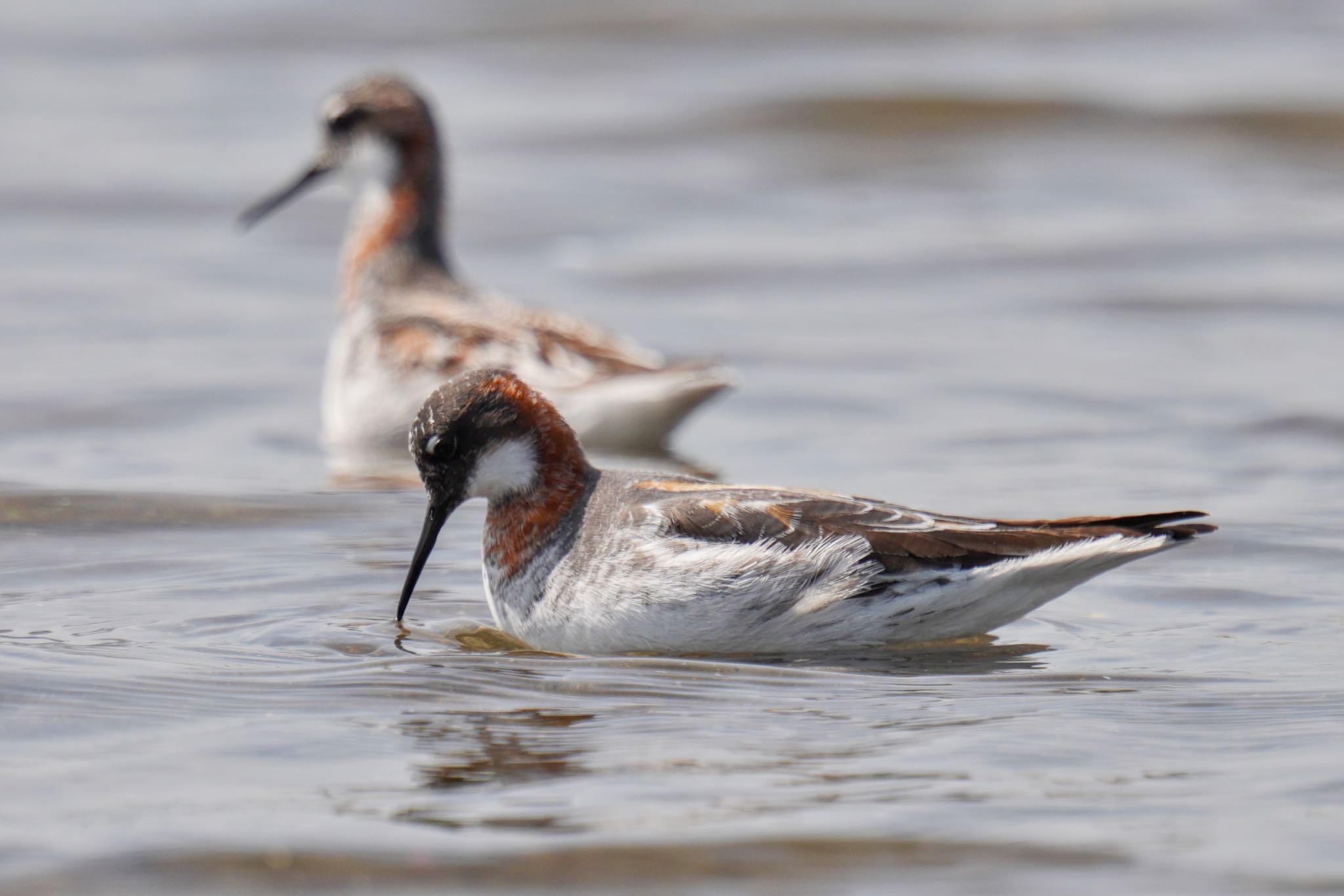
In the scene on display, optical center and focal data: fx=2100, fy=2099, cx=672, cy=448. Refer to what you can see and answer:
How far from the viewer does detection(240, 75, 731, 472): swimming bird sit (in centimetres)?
1034

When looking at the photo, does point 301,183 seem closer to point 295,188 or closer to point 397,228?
point 295,188

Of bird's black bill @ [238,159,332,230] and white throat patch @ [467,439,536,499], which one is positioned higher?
bird's black bill @ [238,159,332,230]

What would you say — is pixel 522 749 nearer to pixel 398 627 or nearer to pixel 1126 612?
pixel 398 627

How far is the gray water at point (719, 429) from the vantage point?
534 cm

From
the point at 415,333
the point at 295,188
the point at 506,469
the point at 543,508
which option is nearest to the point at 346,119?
the point at 295,188

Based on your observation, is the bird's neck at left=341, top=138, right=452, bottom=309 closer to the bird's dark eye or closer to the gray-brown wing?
the bird's dark eye

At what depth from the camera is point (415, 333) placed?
10.9 metres

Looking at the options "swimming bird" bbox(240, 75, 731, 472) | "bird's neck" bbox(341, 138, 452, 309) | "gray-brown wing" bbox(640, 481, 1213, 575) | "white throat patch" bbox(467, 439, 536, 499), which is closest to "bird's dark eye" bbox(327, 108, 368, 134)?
"swimming bird" bbox(240, 75, 731, 472)

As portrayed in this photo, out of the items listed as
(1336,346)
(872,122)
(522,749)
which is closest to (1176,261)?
(1336,346)

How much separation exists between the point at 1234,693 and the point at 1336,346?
242 inches

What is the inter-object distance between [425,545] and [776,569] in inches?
49.4

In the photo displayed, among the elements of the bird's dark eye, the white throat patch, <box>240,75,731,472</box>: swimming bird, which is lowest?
the white throat patch

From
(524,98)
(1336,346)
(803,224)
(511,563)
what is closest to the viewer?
(511,563)

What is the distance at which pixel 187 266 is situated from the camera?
1438cm
